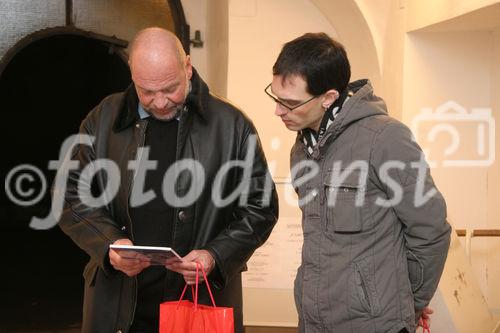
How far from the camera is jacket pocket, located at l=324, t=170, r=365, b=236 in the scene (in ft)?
7.98

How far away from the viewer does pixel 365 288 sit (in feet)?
7.86

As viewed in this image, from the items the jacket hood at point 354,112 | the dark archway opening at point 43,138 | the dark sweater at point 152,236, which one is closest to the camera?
the jacket hood at point 354,112

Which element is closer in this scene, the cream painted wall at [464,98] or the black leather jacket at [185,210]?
the black leather jacket at [185,210]

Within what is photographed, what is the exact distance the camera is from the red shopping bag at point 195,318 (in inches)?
97.7

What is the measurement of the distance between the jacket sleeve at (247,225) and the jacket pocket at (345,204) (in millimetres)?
433

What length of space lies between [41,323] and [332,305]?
4.49 m

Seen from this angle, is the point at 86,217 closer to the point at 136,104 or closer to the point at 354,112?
the point at 136,104

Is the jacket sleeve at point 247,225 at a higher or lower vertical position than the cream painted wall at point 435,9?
lower

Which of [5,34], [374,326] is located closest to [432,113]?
[374,326]

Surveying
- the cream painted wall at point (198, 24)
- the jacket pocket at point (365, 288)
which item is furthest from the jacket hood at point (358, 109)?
the cream painted wall at point (198, 24)

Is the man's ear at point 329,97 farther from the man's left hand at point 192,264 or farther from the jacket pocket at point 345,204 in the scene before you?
the man's left hand at point 192,264

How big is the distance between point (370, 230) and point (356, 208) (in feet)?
0.25

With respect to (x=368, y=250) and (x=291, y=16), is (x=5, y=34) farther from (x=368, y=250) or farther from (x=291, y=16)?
(x=368, y=250)

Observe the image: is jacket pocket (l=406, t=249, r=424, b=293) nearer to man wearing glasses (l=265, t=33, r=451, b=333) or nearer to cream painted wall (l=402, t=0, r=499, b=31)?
man wearing glasses (l=265, t=33, r=451, b=333)
